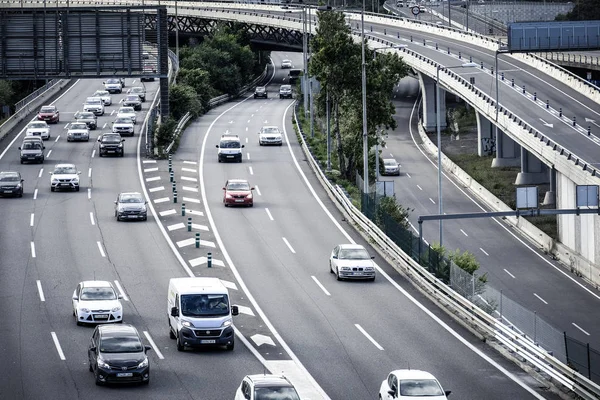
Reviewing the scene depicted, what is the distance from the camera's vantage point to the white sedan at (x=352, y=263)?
52.2 metres

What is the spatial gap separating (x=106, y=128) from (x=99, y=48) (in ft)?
65.0

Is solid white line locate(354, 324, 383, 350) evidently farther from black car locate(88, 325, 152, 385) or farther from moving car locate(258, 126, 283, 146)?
moving car locate(258, 126, 283, 146)

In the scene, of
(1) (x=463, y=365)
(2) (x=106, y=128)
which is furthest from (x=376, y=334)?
(2) (x=106, y=128)

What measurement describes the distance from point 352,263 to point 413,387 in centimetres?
1983

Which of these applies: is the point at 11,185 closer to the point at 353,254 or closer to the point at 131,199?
the point at 131,199

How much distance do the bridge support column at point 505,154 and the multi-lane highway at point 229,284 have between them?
81.3 ft

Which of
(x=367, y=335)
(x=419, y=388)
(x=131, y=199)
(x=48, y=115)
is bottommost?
(x=367, y=335)

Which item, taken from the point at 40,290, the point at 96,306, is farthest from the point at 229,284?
the point at 96,306

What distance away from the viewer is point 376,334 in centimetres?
4325

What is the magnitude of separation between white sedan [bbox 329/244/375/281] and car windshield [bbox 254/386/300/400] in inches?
800

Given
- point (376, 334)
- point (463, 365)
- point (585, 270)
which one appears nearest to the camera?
point (463, 365)

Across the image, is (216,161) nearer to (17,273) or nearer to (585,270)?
(585,270)

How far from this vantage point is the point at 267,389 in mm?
31812

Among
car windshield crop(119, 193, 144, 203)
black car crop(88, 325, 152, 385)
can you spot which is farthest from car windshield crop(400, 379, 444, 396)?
car windshield crop(119, 193, 144, 203)
